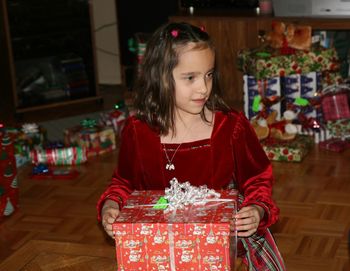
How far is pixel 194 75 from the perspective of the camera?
5.36 feet

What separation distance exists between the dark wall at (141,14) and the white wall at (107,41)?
181mm

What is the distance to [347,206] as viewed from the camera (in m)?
2.67

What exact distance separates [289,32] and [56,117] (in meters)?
1.43

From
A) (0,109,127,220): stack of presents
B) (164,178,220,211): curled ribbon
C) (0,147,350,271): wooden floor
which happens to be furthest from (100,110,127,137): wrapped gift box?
(164,178,220,211): curled ribbon

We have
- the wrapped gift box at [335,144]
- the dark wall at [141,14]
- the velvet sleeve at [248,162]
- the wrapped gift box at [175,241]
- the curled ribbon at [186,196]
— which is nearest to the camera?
the wrapped gift box at [175,241]

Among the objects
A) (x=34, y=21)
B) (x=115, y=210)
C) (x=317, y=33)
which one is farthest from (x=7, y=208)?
(x=317, y=33)

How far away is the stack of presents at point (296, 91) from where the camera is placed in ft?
10.8

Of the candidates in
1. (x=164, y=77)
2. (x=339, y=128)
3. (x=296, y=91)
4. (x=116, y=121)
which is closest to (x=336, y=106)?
(x=339, y=128)

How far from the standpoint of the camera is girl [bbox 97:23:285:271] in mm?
1698

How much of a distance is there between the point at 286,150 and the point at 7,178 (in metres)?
1.21

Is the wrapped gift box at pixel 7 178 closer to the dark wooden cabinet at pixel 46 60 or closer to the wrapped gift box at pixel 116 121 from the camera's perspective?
the wrapped gift box at pixel 116 121

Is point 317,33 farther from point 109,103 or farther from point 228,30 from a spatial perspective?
point 109,103

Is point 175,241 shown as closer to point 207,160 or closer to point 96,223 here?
point 207,160

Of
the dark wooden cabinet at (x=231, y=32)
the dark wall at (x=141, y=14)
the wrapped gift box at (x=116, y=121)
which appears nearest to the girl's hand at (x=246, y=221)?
the wrapped gift box at (x=116, y=121)
